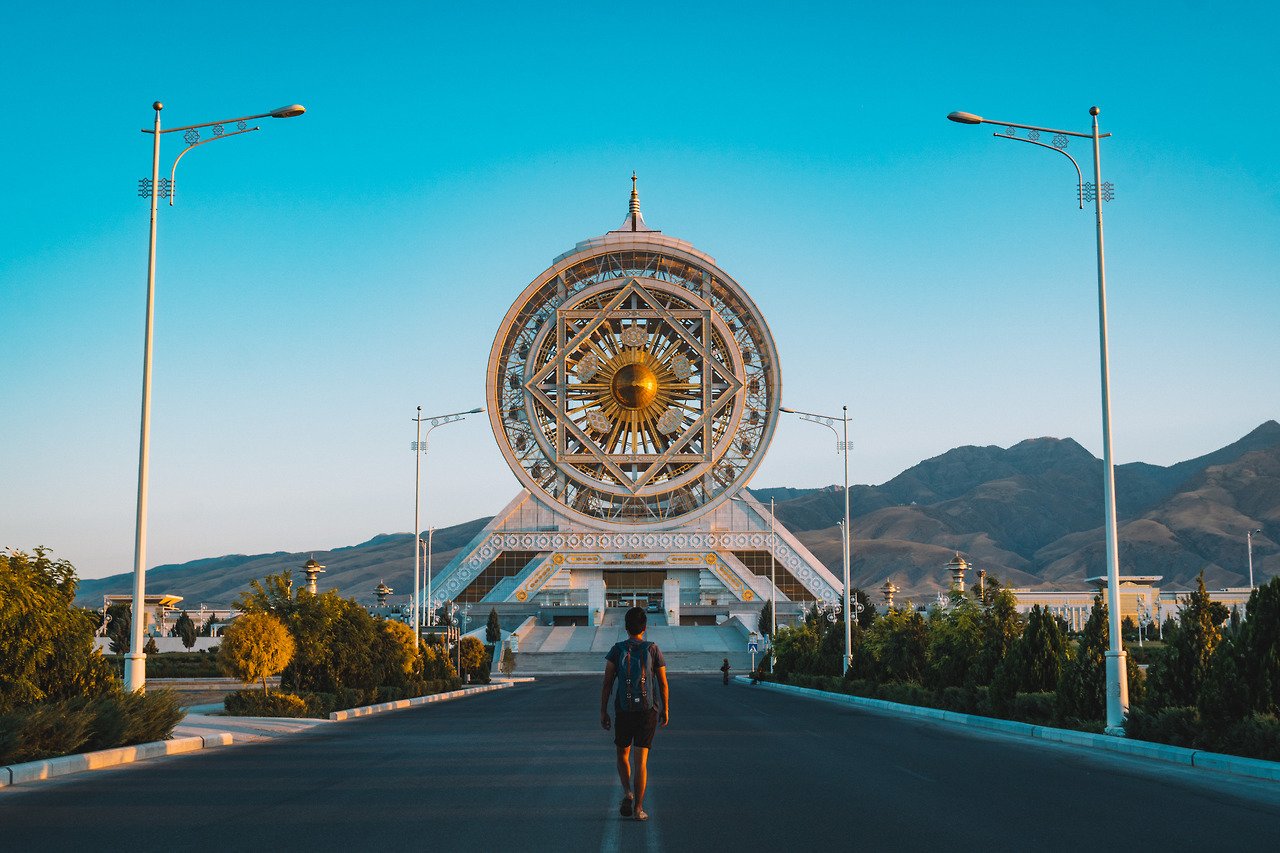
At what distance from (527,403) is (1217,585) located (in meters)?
140

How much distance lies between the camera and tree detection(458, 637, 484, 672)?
5556 centimetres

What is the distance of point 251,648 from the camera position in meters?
27.1

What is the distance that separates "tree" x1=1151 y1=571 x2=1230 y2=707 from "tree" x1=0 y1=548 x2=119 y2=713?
1502 cm

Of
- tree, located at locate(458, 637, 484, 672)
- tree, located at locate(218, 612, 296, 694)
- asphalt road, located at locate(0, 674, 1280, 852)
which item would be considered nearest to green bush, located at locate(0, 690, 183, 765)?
asphalt road, located at locate(0, 674, 1280, 852)

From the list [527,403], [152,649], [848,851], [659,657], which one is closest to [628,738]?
[659,657]

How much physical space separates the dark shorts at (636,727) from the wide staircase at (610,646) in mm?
65707

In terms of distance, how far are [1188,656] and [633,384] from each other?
7782 centimetres

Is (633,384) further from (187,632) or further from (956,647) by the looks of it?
(956,647)

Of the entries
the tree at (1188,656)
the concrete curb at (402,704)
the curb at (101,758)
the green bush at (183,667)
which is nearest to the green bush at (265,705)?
the concrete curb at (402,704)

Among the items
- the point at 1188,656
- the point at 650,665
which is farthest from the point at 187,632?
the point at 650,665

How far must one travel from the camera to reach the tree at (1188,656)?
18484 millimetres

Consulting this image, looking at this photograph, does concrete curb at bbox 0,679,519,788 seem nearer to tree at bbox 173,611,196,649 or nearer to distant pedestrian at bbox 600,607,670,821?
distant pedestrian at bbox 600,607,670,821

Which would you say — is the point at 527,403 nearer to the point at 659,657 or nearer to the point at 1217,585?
the point at 659,657

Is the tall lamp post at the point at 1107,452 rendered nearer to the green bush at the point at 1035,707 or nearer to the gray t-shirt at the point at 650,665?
the green bush at the point at 1035,707
